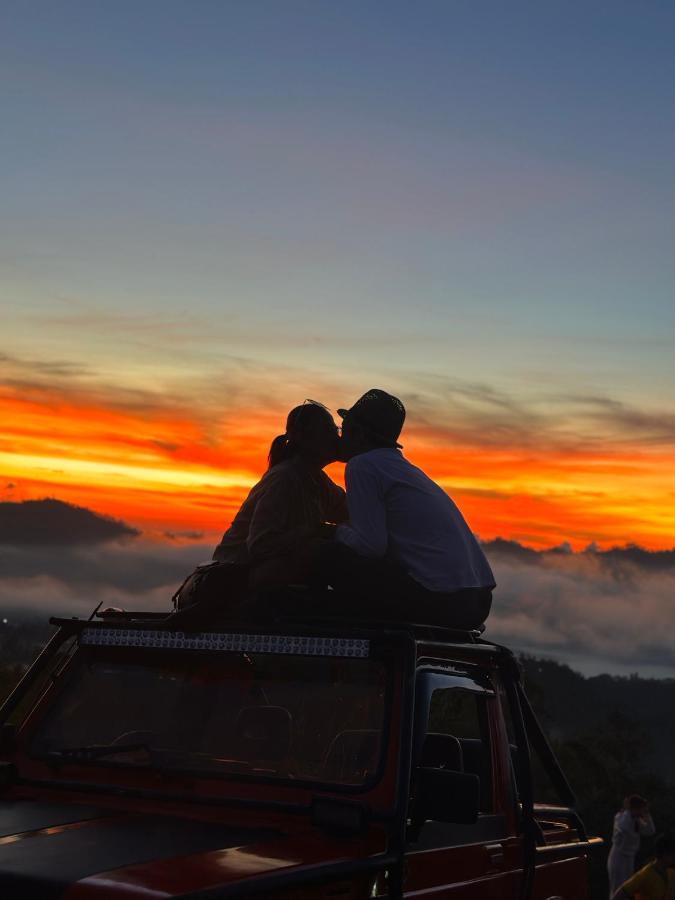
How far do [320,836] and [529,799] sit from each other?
1501 mm

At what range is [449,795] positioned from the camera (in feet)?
14.6

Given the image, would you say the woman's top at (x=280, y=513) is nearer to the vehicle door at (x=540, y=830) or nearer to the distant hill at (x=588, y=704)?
the vehicle door at (x=540, y=830)

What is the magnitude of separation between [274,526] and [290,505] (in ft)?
0.91

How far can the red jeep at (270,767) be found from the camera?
401 centimetres

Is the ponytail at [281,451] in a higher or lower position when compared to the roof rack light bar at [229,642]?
higher

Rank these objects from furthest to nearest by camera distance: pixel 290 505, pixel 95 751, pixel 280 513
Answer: pixel 290 505, pixel 280 513, pixel 95 751

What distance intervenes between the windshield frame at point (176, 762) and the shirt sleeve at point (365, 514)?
79cm

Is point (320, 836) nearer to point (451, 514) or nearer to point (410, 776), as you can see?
point (410, 776)

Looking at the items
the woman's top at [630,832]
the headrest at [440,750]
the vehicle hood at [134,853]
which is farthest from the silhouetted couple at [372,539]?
the woman's top at [630,832]

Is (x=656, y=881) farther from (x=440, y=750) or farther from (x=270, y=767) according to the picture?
(x=270, y=767)

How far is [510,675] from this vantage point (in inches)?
227

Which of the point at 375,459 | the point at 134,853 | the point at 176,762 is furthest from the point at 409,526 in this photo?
the point at 134,853

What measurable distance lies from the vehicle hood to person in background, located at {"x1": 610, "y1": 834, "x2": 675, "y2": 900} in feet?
24.1

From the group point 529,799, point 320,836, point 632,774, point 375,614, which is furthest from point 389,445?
point 632,774
